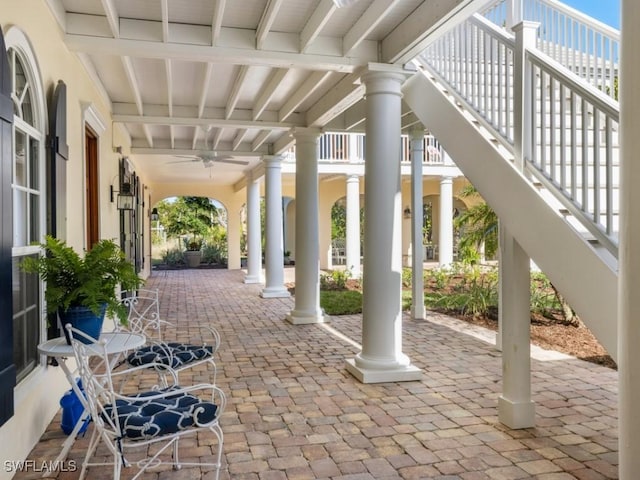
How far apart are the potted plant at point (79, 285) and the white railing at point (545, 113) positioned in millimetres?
2893

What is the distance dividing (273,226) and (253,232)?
10.4 ft

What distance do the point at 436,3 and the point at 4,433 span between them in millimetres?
3850

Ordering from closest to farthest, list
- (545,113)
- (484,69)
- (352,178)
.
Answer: (545,113) → (484,69) → (352,178)

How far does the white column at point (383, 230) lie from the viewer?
465cm

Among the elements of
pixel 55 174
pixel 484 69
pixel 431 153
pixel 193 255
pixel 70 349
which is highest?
pixel 431 153

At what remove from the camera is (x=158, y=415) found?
2480 millimetres

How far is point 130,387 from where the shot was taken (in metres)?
4.57

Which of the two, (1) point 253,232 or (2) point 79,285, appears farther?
(1) point 253,232

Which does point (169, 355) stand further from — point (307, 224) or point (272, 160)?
point (272, 160)

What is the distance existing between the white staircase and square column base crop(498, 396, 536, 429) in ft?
3.09

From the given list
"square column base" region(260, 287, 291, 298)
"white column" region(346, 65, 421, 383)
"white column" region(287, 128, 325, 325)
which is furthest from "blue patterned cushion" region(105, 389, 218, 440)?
"square column base" region(260, 287, 291, 298)

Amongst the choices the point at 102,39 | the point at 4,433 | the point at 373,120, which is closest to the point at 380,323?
the point at 373,120

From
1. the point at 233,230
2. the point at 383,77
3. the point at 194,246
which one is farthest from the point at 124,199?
the point at 194,246

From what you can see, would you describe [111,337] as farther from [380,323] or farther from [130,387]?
[380,323]
